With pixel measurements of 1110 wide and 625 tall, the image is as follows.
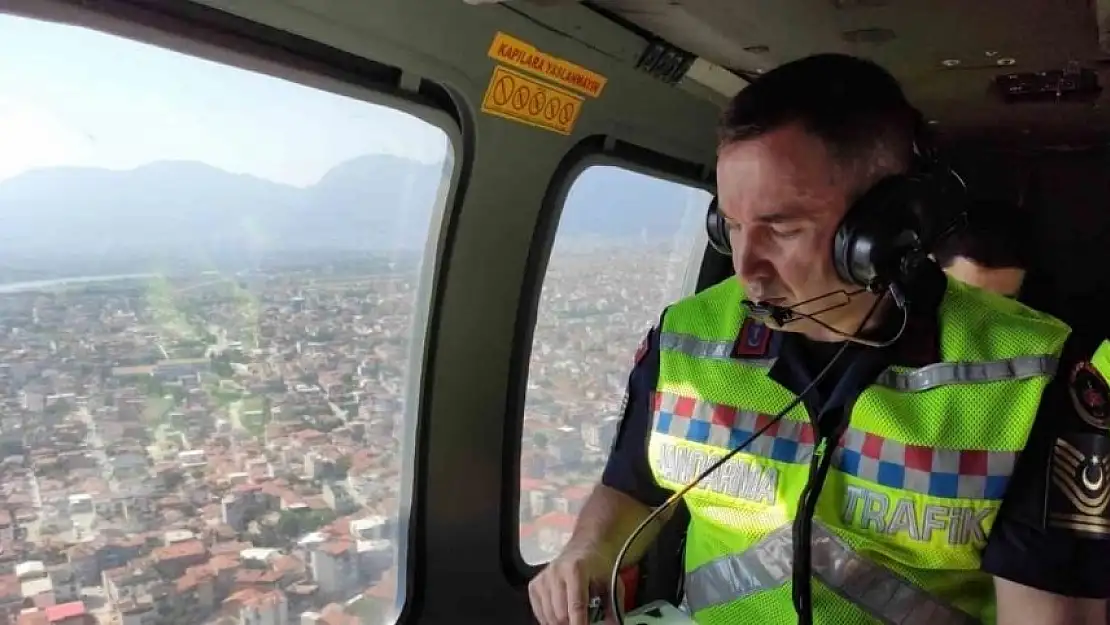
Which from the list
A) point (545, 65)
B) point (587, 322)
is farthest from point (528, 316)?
point (545, 65)

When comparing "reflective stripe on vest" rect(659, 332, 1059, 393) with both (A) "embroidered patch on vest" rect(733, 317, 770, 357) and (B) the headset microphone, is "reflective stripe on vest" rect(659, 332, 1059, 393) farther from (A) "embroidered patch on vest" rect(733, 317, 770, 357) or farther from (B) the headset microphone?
(B) the headset microphone

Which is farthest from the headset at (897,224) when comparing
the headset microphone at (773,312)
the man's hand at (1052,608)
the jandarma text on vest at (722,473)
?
the man's hand at (1052,608)

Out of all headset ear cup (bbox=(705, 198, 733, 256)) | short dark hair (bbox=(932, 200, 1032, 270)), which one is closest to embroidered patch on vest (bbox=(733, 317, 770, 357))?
headset ear cup (bbox=(705, 198, 733, 256))

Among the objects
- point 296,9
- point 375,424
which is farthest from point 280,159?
point 375,424

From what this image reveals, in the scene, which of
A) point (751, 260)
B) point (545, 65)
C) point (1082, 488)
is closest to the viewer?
point (1082, 488)

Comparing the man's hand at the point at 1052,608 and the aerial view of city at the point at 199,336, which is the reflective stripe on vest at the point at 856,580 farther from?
the aerial view of city at the point at 199,336

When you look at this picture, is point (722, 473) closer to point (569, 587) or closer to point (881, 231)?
point (569, 587)
